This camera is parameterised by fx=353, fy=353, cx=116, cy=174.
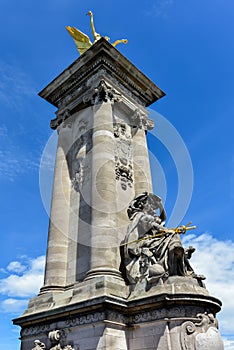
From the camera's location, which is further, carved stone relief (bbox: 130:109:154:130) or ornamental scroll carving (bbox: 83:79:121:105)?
carved stone relief (bbox: 130:109:154:130)

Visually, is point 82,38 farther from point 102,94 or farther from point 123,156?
point 123,156

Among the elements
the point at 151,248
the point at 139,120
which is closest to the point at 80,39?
the point at 139,120

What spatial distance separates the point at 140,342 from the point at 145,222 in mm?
4353

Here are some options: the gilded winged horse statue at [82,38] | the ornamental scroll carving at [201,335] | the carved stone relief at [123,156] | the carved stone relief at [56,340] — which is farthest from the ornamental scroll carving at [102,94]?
the ornamental scroll carving at [201,335]

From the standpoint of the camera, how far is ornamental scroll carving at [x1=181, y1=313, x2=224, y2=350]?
31.9 ft

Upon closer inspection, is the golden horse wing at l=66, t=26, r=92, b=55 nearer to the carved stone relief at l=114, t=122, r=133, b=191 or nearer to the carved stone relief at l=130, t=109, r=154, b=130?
the carved stone relief at l=130, t=109, r=154, b=130

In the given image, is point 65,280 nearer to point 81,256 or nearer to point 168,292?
point 81,256

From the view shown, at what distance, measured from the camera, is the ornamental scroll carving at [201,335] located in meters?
9.72

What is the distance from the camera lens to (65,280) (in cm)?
1448

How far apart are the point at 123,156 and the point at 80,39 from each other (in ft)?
28.4

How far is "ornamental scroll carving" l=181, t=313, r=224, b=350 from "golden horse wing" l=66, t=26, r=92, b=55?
16.2 metres

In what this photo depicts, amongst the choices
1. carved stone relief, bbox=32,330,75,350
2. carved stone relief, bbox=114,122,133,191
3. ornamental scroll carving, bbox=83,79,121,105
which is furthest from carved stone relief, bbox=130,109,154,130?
carved stone relief, bbox=32,330,75,350

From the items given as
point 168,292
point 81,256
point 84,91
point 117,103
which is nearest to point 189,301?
point 168,292

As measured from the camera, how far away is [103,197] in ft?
45.5
